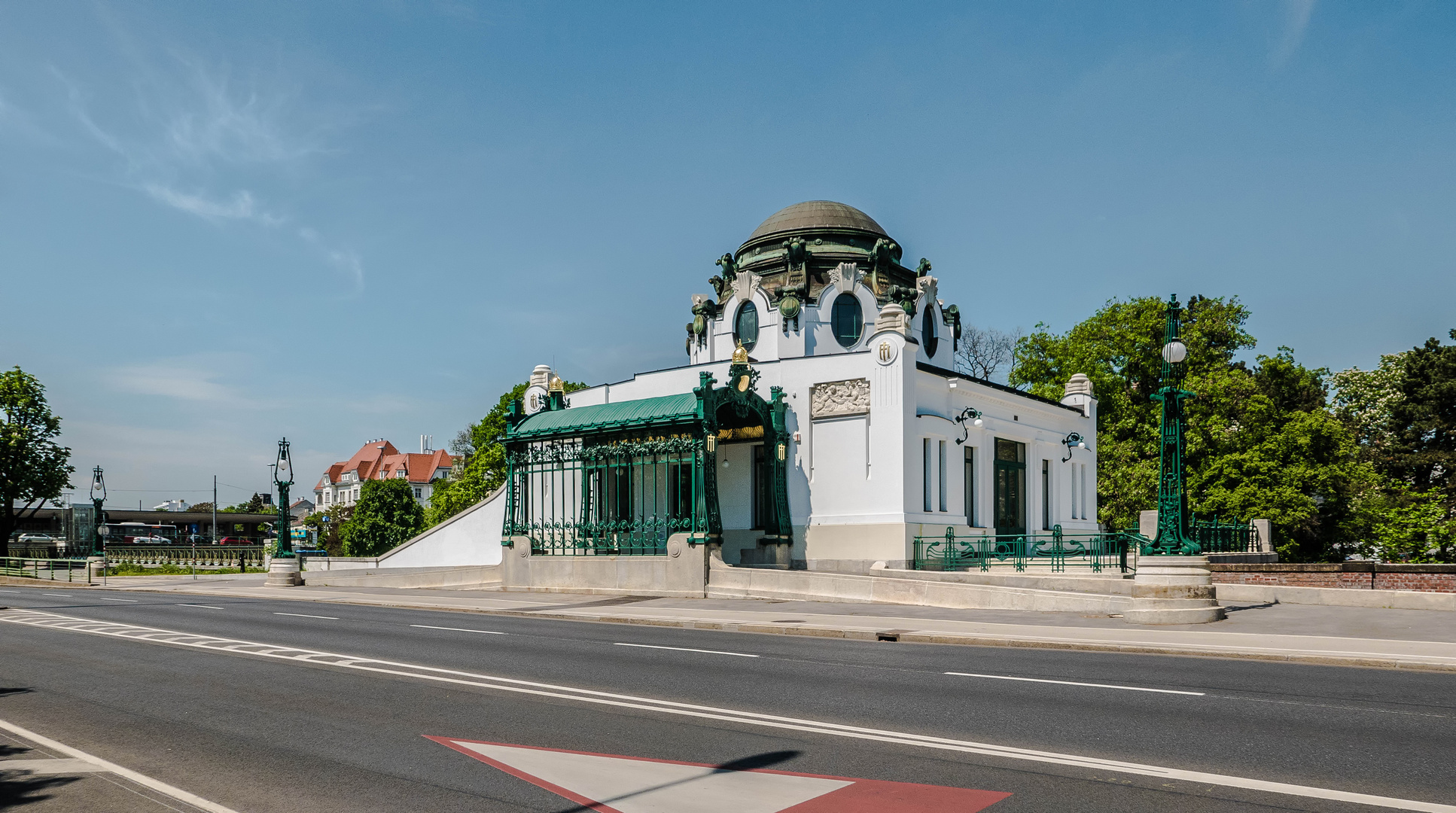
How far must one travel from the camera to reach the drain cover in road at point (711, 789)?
6.15m

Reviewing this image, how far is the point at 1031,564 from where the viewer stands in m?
29.2

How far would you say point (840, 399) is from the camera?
3095 centimetres

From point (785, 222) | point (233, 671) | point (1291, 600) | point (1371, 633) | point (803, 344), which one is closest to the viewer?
point (233, 671)

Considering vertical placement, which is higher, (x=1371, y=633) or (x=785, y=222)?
(x=785, y=222)

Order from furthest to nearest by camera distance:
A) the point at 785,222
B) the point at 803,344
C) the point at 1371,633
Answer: the point at 785,222 → the point at 803,344 → the point at 1371,633

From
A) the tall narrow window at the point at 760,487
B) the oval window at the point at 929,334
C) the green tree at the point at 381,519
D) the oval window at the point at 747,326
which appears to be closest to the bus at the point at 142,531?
the green tree at the point at 381,519

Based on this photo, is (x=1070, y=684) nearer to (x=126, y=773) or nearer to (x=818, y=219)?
(x=126, y=773)

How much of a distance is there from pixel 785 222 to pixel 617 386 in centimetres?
841

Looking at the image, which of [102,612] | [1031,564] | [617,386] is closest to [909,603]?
[1031,564]

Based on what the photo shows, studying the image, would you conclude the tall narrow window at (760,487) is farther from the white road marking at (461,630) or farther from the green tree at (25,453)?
the green tree at (25,453)

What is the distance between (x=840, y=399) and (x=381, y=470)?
424 feet

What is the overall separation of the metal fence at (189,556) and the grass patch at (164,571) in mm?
3332

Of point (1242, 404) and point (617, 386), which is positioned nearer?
point (617, 386)

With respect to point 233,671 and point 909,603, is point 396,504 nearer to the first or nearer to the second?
point 909,603
